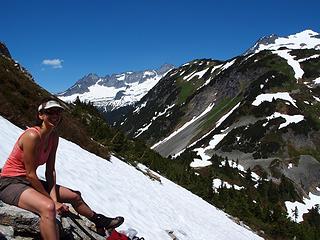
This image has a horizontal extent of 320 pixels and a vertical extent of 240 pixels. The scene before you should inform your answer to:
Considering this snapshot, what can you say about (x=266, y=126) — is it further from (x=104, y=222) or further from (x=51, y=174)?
(x=51, y=174)

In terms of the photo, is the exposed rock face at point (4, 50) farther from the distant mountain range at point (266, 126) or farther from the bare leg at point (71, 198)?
the distant mountain range at point (266, 126)

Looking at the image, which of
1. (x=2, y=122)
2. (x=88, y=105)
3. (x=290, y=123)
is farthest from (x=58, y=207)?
(x=290, y=123)

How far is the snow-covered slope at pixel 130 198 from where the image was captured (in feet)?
41.0

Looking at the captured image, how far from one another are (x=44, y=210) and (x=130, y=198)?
8.53 m

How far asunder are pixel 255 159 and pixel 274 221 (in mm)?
78530

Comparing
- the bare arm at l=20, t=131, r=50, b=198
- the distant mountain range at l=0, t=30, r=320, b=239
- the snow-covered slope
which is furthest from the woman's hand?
the distant mountain range at l=0, t=30, r=320, b=239

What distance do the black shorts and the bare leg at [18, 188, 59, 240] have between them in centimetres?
18

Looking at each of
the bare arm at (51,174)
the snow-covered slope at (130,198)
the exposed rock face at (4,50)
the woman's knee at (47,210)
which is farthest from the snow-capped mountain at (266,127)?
the woman's knee at (47,210)

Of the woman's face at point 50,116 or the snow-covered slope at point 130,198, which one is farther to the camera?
the snow-covered slope at point 130,198

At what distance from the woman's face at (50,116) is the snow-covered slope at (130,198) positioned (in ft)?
12.7

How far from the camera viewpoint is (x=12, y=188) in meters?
6.88

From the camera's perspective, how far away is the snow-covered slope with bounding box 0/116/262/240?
41.0ft

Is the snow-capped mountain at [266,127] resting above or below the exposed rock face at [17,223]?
above

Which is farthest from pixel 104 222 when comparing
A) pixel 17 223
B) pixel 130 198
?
pixel 130 198
